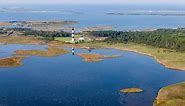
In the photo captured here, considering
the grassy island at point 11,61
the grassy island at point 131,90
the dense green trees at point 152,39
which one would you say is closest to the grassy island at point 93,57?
the grassy island at point 11,61

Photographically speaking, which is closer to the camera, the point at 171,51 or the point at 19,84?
the point at 19,84

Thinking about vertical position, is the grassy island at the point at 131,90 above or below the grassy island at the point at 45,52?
below

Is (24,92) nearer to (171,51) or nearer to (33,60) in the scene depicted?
(33,60)

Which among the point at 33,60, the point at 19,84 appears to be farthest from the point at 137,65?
the point at 19,84

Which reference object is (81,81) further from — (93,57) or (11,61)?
(93,57)

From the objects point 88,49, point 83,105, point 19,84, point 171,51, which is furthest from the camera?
point 88,49

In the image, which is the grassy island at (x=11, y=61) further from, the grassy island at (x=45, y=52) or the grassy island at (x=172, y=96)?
the grassy island at (x=172, y=96)

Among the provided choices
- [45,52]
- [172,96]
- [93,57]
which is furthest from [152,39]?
[172,96]
